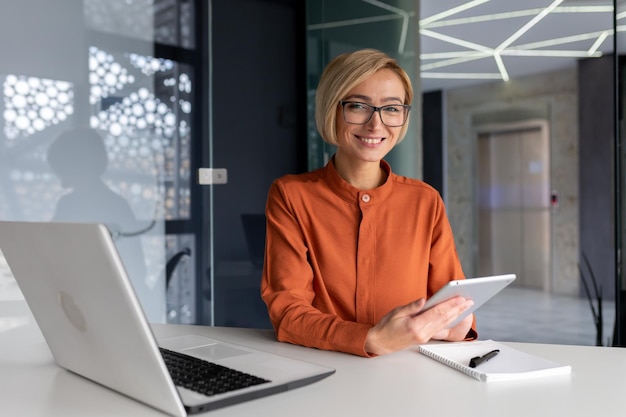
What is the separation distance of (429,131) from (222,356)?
30.0ft

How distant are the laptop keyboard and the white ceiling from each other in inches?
213

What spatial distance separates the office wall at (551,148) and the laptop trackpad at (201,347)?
7703mm

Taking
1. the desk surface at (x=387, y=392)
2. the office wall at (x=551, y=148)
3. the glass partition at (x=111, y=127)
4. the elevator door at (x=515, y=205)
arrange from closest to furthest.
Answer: the desk surface at (x=387, y=392)
the glass partition at (x=111, y=127)
the office wall at (x=551, y=148)
the elevator door at (x=515, y=205)

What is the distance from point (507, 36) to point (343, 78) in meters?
5.90

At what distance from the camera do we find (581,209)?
8.03 meters

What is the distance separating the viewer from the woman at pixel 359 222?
1.60m

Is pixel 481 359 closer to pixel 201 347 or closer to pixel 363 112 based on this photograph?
pixel 201 347

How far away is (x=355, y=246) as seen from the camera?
5.34ft

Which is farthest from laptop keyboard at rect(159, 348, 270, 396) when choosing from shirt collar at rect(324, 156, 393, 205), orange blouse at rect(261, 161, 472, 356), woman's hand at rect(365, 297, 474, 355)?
shirt collar at rect(324, 156, 393, 205)

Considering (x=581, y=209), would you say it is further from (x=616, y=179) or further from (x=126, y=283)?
(x=126, y=283)

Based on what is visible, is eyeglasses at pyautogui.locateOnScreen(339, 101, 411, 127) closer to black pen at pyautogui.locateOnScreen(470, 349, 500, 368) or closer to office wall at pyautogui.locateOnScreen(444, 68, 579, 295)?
black pen at pyautogui.locateOnScreen(470, 349, 500, 368)

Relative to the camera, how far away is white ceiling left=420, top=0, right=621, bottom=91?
19.5 feet

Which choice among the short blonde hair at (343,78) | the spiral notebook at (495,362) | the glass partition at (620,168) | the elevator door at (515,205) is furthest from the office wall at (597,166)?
the spiral notebook at (495,362)

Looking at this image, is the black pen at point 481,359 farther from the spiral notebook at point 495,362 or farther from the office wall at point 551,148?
the office wall at point 551,148
